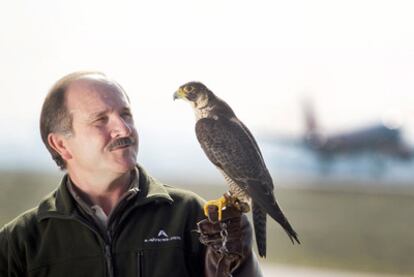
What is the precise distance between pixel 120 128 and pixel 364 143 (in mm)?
25231

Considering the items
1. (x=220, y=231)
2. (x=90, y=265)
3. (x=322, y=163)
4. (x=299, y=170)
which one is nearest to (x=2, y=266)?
(x=90, y=265)

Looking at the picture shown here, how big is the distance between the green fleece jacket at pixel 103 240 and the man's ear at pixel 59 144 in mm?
115

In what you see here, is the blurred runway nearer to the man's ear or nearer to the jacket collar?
the jacket collar

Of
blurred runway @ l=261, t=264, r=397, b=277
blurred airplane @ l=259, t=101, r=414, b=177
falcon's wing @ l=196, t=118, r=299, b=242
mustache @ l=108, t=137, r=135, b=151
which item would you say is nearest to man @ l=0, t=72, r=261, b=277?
mustache @ l=108, t=137, r=135, b=151

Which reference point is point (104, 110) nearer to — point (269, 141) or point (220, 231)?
point (220, 231)

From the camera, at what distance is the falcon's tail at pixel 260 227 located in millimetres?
2150

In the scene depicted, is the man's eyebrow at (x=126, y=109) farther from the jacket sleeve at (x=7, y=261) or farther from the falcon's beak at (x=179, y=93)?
the jacket sleeve at (x=7, y=261)

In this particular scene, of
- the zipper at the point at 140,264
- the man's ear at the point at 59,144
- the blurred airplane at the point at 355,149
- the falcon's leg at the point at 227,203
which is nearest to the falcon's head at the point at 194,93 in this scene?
the falcon's leg at the point at 227,203

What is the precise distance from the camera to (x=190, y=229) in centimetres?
246

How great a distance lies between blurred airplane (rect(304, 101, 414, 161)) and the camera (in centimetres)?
2530

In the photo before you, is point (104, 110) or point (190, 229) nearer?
point (104, 110)

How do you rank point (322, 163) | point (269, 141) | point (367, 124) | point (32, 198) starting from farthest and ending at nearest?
point (269, 141), point (367, 124), point (322, 163), point (32, 198)

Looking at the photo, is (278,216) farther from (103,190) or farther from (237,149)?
(103,190)

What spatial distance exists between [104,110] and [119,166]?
0.18 metres
